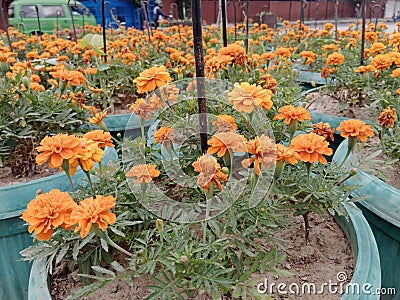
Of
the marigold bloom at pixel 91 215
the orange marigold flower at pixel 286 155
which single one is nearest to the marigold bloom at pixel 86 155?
the marigold bloom at pixel 91 215

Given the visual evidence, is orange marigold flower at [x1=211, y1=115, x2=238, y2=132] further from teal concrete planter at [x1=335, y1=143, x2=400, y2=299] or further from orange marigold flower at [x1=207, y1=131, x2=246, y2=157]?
teal concrete planter at [x1=335, y1=143, x2=400, y2=299]

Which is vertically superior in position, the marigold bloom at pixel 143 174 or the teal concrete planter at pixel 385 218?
the marigold bloom at pixel 143 174

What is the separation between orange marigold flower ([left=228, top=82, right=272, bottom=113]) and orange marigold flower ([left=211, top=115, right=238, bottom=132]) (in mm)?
55

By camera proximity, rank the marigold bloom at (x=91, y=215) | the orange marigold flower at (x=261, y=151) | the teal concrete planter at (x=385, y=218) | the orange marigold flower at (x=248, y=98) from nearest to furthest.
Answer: the marigold bloom at (x=91, y=215), the orange marigold flower at (x=261, y=151), the orange marigold flower at (x=248, y=98), the teal concrete planter at (x=385, y=218)

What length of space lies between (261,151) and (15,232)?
0.88 m

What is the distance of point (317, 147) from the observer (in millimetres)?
750

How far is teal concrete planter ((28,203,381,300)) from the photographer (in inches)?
28.4

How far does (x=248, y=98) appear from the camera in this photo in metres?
0.81

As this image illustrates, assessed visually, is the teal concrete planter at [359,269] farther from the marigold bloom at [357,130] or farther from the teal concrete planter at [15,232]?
the teal concrete planter at [15,232]

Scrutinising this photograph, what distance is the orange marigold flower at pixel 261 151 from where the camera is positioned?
694 millimetres

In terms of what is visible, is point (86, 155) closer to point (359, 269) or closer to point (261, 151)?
point (261, 151)

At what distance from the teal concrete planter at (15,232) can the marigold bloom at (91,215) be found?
637mm

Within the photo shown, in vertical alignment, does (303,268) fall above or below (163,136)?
Answer: below

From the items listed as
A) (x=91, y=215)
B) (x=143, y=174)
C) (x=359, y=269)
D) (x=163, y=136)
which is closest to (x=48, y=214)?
(x=91, y=215)
